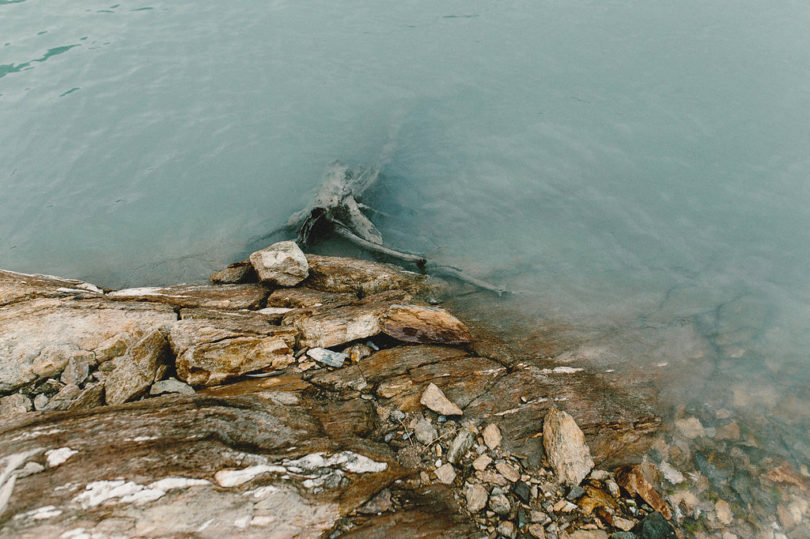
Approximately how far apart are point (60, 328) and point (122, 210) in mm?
8327

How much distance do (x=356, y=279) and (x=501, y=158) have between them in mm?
8075

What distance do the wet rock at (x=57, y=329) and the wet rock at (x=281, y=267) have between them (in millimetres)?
1741

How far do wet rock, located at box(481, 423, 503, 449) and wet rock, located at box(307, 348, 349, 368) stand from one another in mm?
2159

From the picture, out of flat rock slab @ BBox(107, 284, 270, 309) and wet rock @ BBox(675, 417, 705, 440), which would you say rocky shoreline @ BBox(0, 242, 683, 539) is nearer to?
flat rock slab @ BBox(107, 284, 270, 309)

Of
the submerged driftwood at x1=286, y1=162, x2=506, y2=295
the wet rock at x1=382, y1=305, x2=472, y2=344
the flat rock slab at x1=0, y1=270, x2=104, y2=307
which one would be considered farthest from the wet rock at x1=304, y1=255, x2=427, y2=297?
the flat rock slab at x1=0, y1=270, x2=104, y2=307

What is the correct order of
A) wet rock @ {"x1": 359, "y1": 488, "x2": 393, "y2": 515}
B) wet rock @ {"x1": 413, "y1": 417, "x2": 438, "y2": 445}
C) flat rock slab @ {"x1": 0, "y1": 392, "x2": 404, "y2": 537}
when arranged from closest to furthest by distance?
flat rock slab @ {"x1": 0, "y1": 392, "x2": 404, "y2": 537}
wet rock @ {"x1": 359, "y1": 488, "x2": 393, "y2": 515}
wet rock @ {"x1": 413, "y1": 417, "x2": 438, "y2": 445}

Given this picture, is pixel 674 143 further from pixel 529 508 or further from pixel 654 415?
pixel 529 508

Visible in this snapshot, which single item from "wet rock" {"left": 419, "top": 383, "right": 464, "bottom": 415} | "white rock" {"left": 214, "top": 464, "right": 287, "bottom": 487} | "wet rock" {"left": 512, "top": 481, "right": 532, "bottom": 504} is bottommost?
"wet rock" {"left": 512, "top": 481, "right": 532, "bottom": 504}

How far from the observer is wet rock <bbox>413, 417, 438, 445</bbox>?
15.0 feet

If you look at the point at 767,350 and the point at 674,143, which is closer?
the point at 767,350

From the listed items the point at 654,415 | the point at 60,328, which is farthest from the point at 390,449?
the point at 60,328

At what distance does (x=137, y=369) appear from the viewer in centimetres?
498

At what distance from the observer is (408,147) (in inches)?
560

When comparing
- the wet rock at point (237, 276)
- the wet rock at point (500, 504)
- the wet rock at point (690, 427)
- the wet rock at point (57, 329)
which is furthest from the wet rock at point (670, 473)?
the wet rock at point (237, 276)
